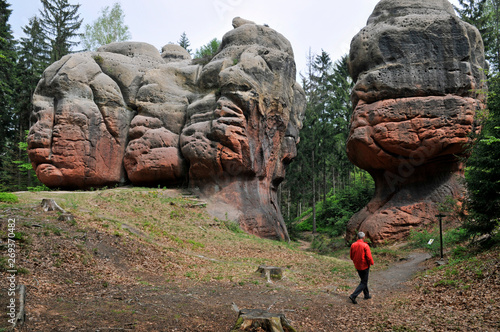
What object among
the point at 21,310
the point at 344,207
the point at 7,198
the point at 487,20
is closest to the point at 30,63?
the point at 7,198

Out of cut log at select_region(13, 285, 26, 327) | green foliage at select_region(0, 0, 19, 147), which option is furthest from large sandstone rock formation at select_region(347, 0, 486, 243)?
green foliage at select_region(0, 0, 19, 147)

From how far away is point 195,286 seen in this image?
27.8ft

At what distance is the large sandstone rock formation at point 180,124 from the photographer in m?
19.5

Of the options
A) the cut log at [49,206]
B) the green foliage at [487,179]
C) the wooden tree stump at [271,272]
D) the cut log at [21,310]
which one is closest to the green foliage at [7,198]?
the cut log at [49,206]

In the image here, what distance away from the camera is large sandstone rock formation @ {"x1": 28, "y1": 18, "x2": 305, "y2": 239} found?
1947 centimetres

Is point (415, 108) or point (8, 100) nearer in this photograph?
point (415, 108)

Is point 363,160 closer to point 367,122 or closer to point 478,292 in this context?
point 367,122

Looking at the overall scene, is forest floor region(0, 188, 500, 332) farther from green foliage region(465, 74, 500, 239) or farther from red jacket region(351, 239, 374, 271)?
green foliage region(465, 74, 500, 239)

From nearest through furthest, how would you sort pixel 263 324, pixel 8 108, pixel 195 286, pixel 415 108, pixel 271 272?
1. pixel 263 324
2. pixel 195 286
3. pixel 271 272
4. pixel 415 108
5. pixel 8 108

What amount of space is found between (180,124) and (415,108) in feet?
45.2

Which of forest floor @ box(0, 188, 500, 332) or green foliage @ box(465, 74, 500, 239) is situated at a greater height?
green foliage @ box(465, 74, 500, 239)

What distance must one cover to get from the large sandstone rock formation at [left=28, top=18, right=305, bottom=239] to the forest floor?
6308mm

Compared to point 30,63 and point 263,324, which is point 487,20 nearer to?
point 263,324

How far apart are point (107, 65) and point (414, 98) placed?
1939 cm
